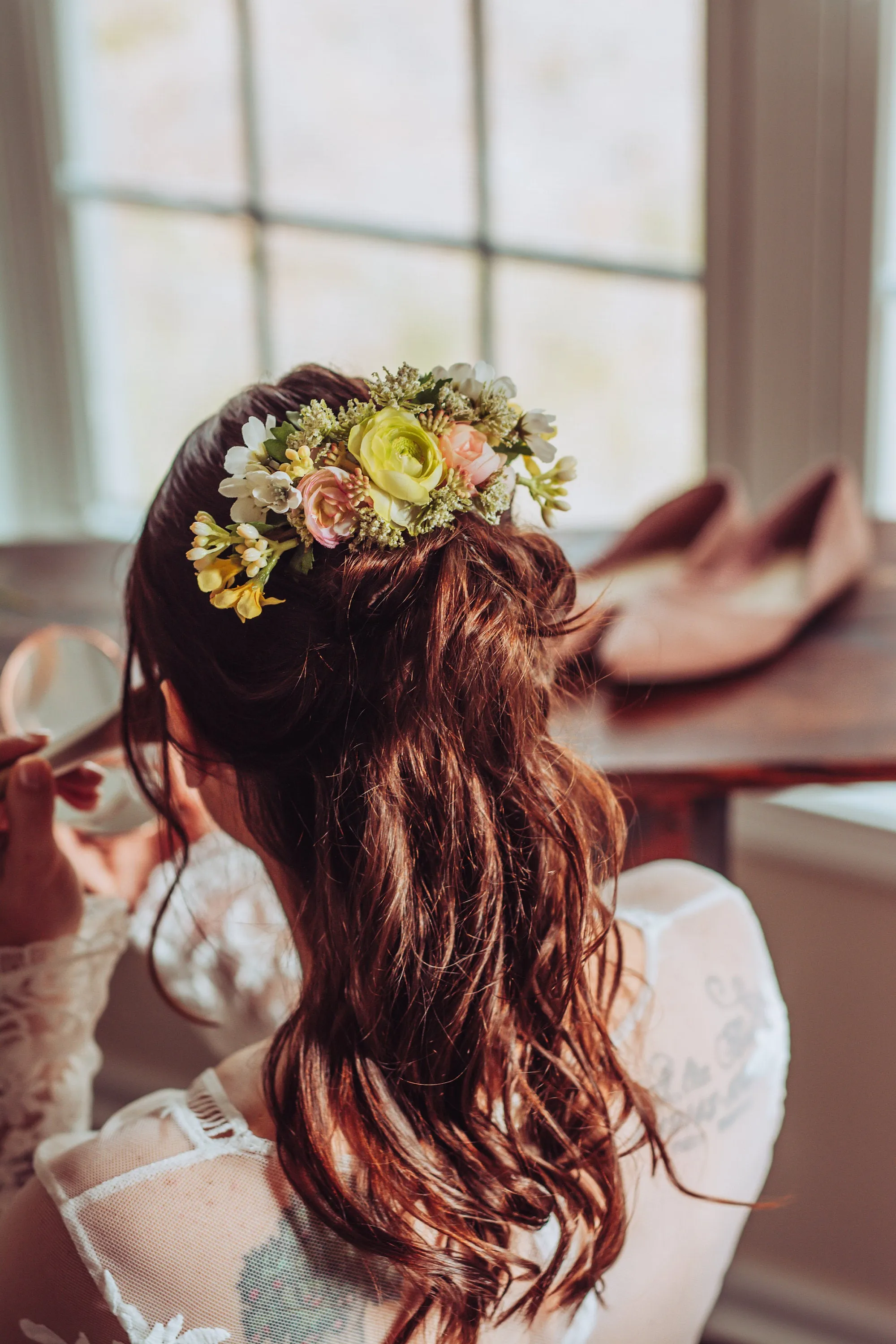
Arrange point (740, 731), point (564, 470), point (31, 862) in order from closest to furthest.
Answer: point (564, 470) < point (31, 862) < point (740, 731)

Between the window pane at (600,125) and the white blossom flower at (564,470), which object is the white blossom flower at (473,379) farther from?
the window pane at (600,125)

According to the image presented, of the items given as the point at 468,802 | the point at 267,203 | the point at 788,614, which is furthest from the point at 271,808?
the point at 267,203

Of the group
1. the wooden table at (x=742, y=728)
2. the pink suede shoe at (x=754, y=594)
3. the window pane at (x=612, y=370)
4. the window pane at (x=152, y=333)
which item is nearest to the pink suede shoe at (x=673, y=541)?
the pink suede shoe at (x=754, y=594)

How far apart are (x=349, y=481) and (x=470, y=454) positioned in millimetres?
71

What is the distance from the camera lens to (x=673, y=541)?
1.27 m

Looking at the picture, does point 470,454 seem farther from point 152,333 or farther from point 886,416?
point 152,333

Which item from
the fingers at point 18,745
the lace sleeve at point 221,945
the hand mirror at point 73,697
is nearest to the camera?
the fingers at point 18,745

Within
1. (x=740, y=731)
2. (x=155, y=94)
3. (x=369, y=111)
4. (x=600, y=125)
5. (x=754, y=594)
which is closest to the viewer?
(x=740, y=731)

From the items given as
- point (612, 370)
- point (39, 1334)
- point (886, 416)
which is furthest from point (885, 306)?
point (39, 1334)

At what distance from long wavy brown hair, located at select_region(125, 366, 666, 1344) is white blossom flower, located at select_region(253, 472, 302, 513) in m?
0.04

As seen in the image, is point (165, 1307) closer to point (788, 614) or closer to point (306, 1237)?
point (306, 1237)

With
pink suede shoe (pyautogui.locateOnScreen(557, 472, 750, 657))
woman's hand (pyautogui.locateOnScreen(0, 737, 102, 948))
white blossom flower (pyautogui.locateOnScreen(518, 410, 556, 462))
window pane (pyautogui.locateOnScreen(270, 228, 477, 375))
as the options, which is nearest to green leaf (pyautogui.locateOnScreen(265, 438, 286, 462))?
white blossom flower (pyautogui.locateOnScreen(518, 410, 556, 462))

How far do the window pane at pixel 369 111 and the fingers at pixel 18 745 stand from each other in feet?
3.75

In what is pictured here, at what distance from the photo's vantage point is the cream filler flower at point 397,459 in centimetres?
57
